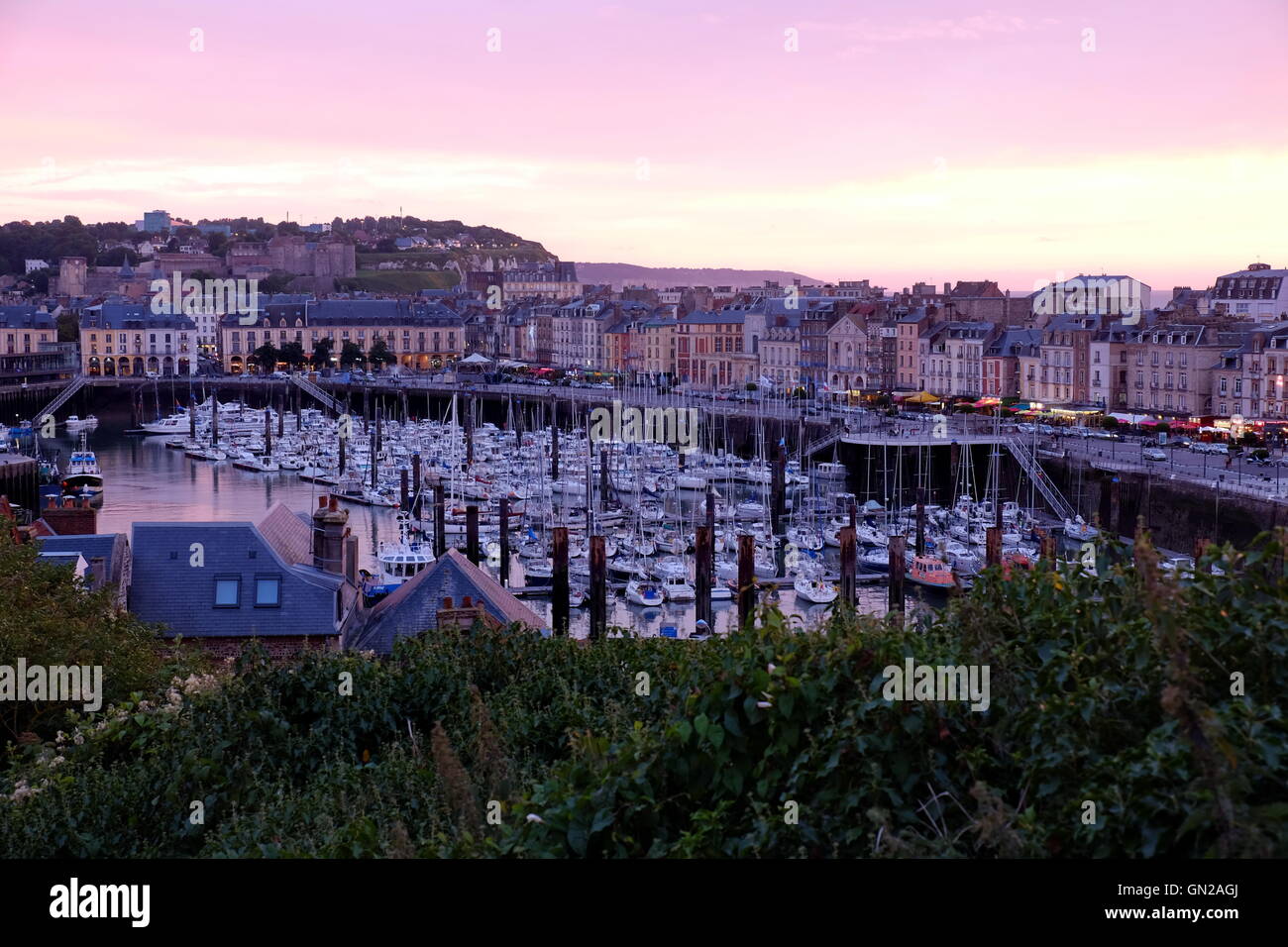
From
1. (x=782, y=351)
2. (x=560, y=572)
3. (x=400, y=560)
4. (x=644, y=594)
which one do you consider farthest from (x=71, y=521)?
(x=782, y=351)

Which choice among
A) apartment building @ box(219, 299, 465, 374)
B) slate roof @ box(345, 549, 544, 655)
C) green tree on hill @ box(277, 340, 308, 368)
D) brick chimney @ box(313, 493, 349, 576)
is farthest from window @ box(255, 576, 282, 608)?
apartment building @ box(219, 299, 465, 374)

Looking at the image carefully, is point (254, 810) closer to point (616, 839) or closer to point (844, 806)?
point (616, 839)

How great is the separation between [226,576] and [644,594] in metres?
16.7

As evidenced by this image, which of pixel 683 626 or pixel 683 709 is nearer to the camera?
pixel 683 709

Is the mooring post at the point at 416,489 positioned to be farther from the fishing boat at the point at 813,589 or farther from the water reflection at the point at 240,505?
the fishing boat at the point at 813,589

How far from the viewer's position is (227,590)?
15.9m

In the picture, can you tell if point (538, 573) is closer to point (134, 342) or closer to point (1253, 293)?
point (1253, 293)

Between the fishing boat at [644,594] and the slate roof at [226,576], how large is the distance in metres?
15.5

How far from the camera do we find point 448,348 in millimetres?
114312

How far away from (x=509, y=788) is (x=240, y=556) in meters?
8.97

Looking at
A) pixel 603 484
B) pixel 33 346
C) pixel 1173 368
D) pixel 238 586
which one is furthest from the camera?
pixel 33 346

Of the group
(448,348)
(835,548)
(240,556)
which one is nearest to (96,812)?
(240,556)

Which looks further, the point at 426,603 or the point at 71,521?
the point at 71,521

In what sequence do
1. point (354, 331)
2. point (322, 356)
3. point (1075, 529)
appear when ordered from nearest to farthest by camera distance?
point (1075, 529), point (322, 356), point (354, 331)
